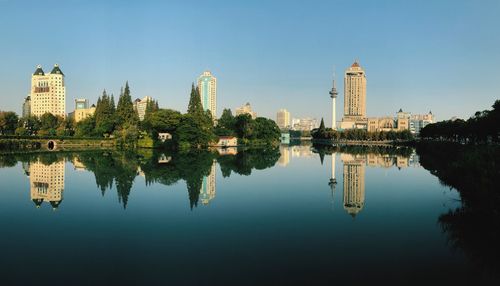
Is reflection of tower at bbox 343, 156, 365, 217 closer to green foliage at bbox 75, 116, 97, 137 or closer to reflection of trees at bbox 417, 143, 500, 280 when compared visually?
reflection of trees at bbox 417, 143, 500, 280

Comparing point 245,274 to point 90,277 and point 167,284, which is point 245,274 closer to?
point 167,284

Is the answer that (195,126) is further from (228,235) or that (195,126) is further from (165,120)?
(228,235)

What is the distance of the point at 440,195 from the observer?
19.4 metres

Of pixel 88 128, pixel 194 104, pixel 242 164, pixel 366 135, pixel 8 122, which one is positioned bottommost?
pixel 242 164

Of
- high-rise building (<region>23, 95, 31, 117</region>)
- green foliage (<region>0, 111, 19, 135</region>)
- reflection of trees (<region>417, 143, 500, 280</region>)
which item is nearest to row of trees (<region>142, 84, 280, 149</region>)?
green foliage (<region>0, 111, 19, 135</region>)

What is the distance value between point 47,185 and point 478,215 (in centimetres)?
1908

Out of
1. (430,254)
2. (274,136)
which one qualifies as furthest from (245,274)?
(274,136)

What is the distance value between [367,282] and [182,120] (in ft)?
171

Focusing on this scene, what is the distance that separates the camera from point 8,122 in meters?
68.7

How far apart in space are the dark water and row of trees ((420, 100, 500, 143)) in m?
19.3

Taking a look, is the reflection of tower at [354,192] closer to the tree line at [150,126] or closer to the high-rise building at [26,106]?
the tree line at [150,126]

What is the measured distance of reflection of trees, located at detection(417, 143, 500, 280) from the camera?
33.7 feet

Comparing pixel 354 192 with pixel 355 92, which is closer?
pixel 354 192

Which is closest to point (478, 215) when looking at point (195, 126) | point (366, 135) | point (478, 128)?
point (478, 128)
